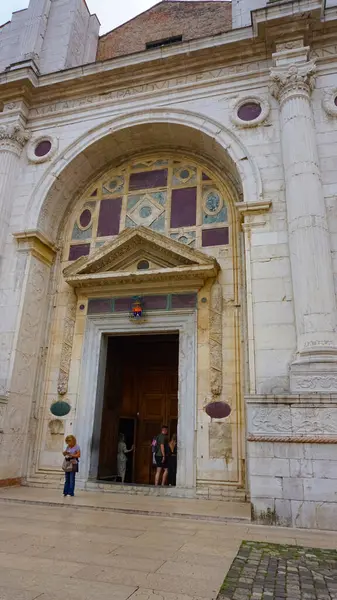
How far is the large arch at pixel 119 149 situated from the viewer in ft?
35.9

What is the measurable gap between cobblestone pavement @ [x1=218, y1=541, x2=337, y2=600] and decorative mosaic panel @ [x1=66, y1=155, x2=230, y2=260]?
732 centimetres

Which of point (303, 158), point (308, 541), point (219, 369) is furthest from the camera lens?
point (219, 369)

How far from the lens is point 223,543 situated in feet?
16.6

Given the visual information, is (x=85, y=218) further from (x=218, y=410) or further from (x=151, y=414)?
(x=218, y=410)

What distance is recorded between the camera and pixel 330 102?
31.8 ft

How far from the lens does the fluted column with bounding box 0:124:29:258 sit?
11.4 m

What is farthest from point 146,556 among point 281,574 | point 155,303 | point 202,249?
point 202,249

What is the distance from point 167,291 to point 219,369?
7.73 feet

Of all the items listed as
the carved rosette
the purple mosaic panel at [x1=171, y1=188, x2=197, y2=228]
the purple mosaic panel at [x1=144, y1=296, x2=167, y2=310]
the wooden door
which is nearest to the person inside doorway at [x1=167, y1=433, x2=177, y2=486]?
the wooden door

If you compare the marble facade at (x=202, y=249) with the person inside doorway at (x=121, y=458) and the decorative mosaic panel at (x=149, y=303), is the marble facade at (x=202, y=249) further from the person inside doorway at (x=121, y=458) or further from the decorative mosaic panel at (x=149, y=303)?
the person inside doorway at (x=121, y=458)

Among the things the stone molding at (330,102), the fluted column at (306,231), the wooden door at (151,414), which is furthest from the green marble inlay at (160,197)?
the wooden door at (151,414)

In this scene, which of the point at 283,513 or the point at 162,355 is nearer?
the point at 283,513

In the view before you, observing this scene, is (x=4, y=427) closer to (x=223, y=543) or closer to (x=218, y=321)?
(x=218, y=321)

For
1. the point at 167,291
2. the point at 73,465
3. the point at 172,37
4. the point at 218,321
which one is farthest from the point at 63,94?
the point at 73,465
